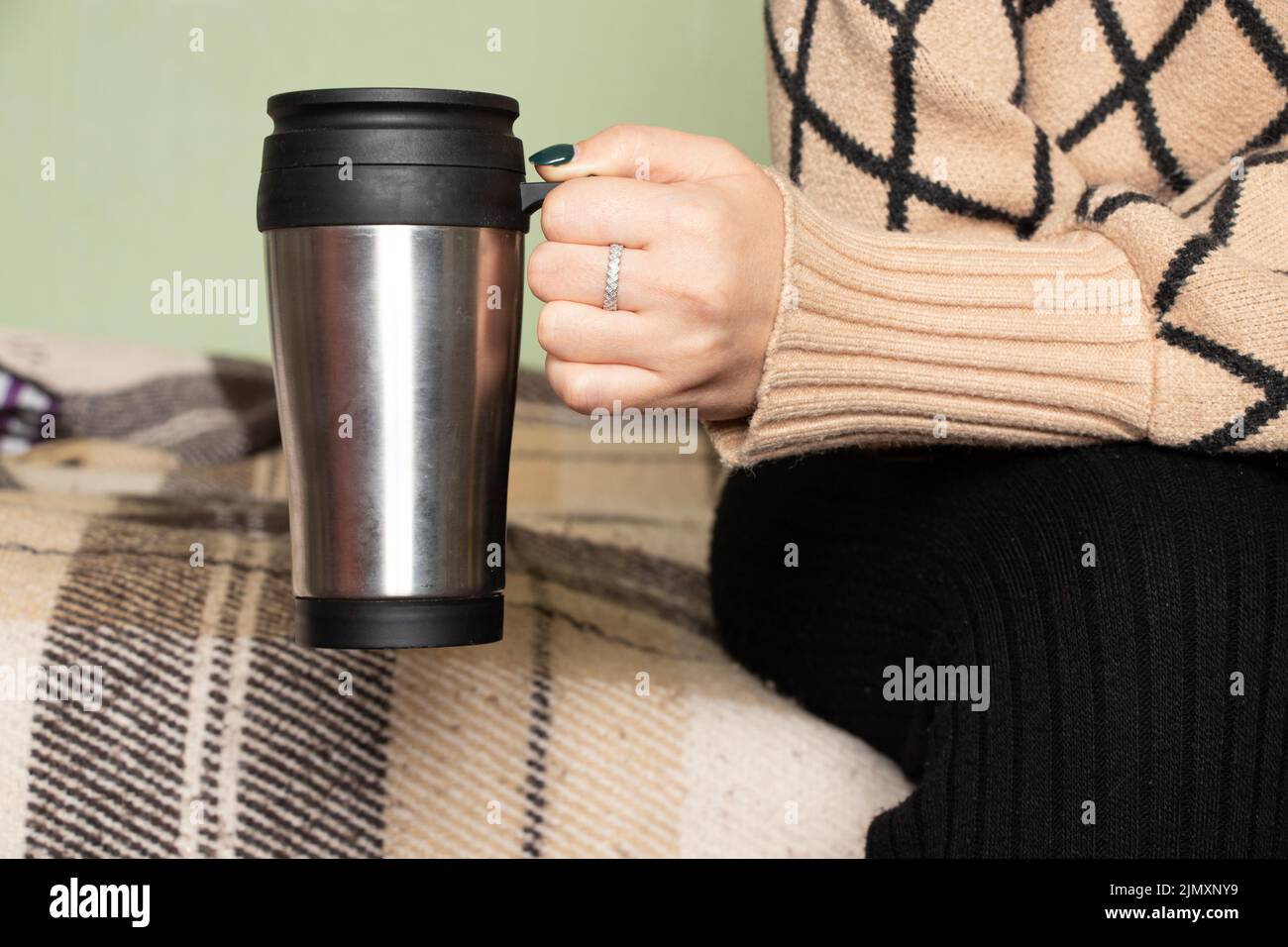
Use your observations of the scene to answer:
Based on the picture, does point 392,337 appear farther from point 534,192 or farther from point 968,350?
point 968,350

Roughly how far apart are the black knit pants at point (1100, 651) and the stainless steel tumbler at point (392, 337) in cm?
27

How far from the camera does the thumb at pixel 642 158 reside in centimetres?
55

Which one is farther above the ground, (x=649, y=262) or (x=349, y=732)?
(x=649, y=262)

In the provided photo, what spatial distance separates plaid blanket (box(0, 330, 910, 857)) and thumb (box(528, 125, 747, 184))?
336 millimetres

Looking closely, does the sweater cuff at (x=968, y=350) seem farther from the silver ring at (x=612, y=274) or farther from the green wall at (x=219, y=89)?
the green wall at (x=219, y=89)

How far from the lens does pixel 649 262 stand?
547 mm

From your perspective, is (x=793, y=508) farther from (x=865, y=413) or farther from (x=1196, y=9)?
(x=1196, y=9)

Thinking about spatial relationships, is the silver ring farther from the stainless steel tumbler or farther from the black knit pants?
the black knit pants

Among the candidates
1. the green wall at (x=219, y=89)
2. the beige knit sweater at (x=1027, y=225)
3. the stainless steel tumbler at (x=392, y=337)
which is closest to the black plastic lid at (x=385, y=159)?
the stainless steel tumbler at (x=392, y=337)

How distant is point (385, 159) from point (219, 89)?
4.00ft

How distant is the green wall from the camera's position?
1562 mm

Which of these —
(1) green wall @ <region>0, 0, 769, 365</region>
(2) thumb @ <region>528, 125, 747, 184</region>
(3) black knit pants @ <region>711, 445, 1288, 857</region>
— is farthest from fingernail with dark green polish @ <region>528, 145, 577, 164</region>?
(1) green wall @ <region>0, 0, 769, 365</region>

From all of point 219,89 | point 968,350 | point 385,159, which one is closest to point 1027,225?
point 968,350
